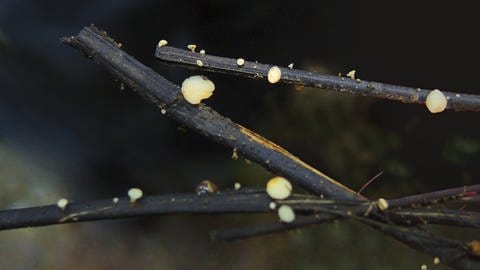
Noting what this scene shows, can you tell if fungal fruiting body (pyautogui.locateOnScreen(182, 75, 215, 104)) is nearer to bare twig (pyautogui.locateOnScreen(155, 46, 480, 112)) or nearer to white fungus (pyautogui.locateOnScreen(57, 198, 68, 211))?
bare twig (pyautogui.locateOnScreen(155, 46, 480, 112))

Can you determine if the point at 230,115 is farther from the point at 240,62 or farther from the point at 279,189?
the point at 279,189

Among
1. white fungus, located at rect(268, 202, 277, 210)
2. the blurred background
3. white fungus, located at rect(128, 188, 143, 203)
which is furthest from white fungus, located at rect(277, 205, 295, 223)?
the blurred background

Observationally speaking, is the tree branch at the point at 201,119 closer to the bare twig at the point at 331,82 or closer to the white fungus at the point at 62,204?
the bare twig at the point at 331,82

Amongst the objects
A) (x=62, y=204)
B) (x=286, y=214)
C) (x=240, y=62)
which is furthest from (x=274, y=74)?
(x=62, y=204)

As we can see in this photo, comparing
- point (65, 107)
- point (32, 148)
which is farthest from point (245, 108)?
point (32, 148)

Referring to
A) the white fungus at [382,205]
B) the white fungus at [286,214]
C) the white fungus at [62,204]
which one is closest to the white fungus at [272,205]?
the white fungus at [286,214]

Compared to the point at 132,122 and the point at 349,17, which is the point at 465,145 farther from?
the point at 132,122
